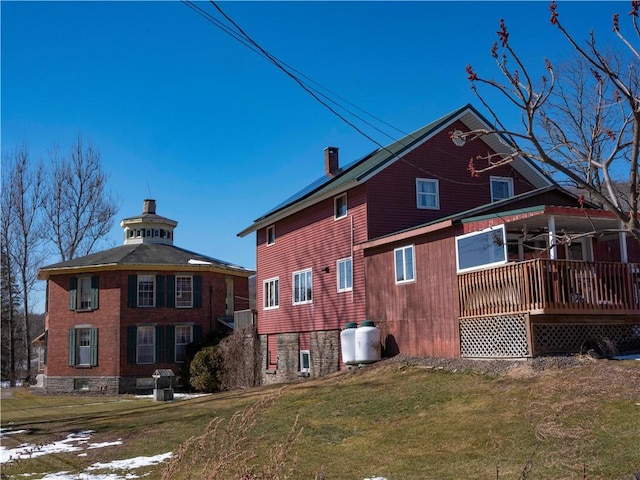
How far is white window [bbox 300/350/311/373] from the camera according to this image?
24.2 meters

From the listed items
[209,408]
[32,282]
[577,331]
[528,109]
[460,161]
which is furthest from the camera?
[32,282]

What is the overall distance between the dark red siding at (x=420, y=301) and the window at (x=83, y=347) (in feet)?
55.6

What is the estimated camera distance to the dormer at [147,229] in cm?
3712

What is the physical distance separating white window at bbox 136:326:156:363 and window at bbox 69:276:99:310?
9.68 feet

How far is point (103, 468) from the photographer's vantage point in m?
11.0

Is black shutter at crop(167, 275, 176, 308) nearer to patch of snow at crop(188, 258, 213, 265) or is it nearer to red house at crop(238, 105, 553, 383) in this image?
patch of snow at crop(188, 258, 213, 265)

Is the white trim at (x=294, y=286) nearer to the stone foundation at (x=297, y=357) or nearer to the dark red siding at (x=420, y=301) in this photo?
the stone foundation at (x=297, y=357)

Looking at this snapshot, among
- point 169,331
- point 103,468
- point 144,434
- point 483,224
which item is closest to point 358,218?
point 483,224

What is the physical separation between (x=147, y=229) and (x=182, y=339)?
7868mm

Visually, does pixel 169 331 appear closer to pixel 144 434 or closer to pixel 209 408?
pixel 209 408

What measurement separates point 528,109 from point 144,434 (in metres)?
12.7

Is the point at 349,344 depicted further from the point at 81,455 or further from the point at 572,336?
the point at 81,455

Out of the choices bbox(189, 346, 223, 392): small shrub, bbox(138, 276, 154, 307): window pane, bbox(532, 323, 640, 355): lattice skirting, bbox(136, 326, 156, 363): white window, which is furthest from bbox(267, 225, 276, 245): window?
bbox(532, 323, 640, 355): lattice skirting

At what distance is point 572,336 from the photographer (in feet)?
49.6
